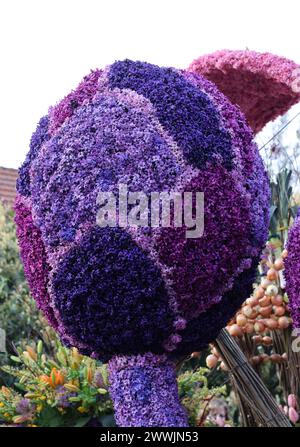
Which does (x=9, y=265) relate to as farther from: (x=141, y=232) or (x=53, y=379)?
(x=141, y=232)

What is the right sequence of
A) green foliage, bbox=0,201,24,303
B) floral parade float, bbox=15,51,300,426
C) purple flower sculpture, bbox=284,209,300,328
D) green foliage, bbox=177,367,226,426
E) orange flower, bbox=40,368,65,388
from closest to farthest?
floral parade float, bbox=15,51,300,426
purple flower sculpture, bbox=284,209,300,328
orange flower, bbox=40,368,65,388
green foliage, bbox=177,367,226,426
green foliage, bbox=0,201,24,303

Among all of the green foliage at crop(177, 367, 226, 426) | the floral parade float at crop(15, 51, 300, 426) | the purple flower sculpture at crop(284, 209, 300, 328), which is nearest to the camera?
the floral parade float at crop(15, 51, 300, 426)

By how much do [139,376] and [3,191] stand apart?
23.1 ft

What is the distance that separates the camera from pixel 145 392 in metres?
2.38

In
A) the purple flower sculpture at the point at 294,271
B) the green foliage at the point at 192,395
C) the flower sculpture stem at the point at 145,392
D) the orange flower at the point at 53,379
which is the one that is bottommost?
the green foliage at the point at 192,395

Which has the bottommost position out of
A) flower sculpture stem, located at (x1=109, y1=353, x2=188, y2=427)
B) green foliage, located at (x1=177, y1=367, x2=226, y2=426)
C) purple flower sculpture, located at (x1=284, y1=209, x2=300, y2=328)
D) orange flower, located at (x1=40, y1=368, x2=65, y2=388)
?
green foliage, located at (x1=177, y1=367, x2=226, y2=426)

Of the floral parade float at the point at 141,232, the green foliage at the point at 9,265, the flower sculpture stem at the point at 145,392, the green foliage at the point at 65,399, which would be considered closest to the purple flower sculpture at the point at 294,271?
the floral parade float at the point at 141,232

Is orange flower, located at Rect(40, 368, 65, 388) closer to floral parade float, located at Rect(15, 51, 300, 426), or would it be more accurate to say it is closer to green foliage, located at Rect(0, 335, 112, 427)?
green foliage, located at Rect(0, 335, 112, 427)

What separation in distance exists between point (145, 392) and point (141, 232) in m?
0.59

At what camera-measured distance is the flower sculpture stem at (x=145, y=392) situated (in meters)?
2.37

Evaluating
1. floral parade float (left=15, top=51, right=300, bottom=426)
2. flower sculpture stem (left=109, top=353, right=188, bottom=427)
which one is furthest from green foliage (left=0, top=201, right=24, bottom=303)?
flower sculpture stem (left=109, top=353, right=188, bottom=427)

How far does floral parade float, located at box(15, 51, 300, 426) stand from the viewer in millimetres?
2303

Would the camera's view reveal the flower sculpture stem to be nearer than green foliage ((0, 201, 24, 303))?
Yes

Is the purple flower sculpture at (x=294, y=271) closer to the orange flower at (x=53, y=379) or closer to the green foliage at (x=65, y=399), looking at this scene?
the green foliage at (x=65, y=399)
